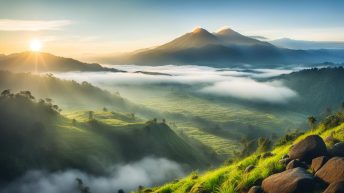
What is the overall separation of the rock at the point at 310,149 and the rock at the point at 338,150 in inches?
21.2

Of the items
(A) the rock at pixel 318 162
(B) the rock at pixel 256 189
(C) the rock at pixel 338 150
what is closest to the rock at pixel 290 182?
(B) the rock at pixel 256 189

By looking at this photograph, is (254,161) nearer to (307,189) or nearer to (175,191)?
(175,191)

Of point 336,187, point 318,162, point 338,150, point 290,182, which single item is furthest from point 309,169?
point 336,187

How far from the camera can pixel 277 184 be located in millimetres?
23281

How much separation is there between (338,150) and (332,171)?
4274 mm

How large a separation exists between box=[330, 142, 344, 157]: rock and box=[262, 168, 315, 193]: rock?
11.4 feet

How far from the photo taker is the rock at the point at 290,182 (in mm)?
22266

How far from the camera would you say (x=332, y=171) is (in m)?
22.4

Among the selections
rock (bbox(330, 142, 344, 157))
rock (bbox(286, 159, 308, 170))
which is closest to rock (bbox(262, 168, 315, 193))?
rock (bbox(286, 159, 308, 170))

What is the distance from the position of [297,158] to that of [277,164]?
1256 millimetres

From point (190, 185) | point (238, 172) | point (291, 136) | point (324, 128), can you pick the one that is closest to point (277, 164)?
point (238, 172)

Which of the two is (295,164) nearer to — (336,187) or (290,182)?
(290,182)

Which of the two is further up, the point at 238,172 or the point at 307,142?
the point at 307,142

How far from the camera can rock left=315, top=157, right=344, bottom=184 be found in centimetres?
2188
